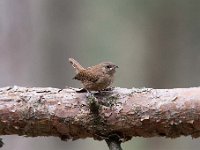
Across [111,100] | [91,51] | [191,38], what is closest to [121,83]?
[91,51]

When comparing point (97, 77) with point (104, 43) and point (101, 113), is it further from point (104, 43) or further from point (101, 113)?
point (104, 43)

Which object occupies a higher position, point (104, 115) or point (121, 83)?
point (121, 83)

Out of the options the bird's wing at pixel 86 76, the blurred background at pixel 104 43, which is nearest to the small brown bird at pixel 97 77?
the bird's wing at pixel 86 76

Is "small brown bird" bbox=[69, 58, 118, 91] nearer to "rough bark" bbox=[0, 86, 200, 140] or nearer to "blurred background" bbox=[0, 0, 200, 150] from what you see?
"rough bark" bbox=[0, 86, 200, 140]

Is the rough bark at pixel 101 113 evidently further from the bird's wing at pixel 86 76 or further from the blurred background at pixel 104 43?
the blurred background at pixel 104 43

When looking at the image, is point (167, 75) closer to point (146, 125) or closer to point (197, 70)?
point (197, 70)

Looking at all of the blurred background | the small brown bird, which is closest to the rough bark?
the small brown bird
